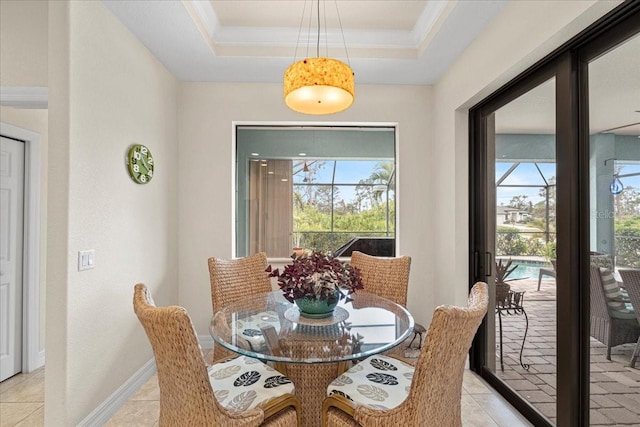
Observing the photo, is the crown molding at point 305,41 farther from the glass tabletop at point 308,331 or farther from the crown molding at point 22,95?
the glass tabletop at point 308,331

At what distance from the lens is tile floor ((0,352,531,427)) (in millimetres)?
2156

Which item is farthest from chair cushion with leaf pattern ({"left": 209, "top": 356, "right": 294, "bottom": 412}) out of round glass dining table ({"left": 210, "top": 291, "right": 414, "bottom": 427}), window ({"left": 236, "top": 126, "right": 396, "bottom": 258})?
window ({"left": 236, "top": 126, "right": 396, "bottom": 258})

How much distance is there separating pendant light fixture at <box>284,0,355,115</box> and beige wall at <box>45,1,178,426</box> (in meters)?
1.22

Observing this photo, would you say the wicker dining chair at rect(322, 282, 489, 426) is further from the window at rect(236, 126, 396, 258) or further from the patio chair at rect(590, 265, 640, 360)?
the window at rect(236, 126, 396, 258)

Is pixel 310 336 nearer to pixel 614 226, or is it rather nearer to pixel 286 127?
pixel 614 226

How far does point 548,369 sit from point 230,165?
10.0ft

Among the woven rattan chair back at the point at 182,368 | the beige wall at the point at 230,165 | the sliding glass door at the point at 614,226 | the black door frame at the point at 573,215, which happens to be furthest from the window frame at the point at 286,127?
the woven rattan chair back at the point at 182,368

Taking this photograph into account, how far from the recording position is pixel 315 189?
3.65 m

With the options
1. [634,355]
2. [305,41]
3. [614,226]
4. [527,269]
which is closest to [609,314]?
[634,355]

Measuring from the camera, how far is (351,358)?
4.69 ft

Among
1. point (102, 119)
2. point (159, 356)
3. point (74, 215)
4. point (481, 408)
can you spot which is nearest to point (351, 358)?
point (159, 356)

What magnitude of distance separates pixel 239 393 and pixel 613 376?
1.83m

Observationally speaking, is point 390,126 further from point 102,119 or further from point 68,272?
point 68,272

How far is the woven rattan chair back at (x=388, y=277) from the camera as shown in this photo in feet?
8.34
